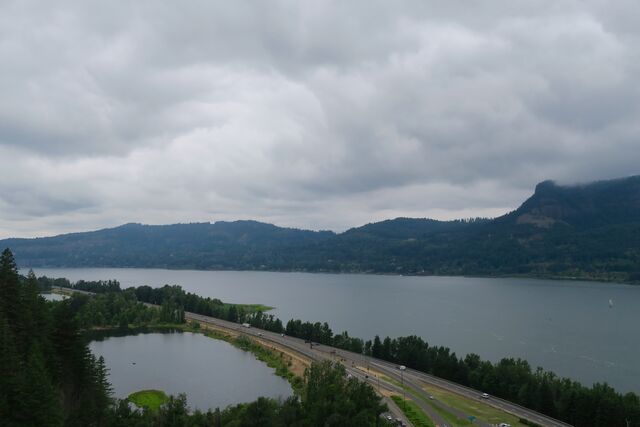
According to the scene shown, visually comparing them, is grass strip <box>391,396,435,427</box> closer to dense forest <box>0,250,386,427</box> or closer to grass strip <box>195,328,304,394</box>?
dense forest <box>0,250,386,427</box>

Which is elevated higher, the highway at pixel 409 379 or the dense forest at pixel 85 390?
the dense forest at pixel 85 390

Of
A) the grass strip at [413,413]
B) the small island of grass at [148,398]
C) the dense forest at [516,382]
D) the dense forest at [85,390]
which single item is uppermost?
the dense forest at [85,390]

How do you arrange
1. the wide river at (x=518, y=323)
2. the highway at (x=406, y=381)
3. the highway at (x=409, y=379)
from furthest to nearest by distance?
1. the wide river at (x=518, y=323)
2. the highway at (x=409, y=379)
3. the highway at (x=406, y=381)

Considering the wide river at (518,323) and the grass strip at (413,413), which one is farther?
the wide river at (518,323)

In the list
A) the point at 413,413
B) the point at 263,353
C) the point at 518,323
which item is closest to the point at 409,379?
the point at 413,413

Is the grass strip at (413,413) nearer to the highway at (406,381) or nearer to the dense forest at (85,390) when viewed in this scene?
the highway at (406,381)

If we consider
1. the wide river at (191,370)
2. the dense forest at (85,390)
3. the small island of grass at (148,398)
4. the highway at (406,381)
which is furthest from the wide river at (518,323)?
the small island of grass at (148,398)

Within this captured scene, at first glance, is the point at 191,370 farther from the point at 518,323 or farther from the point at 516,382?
the point at 518,323
